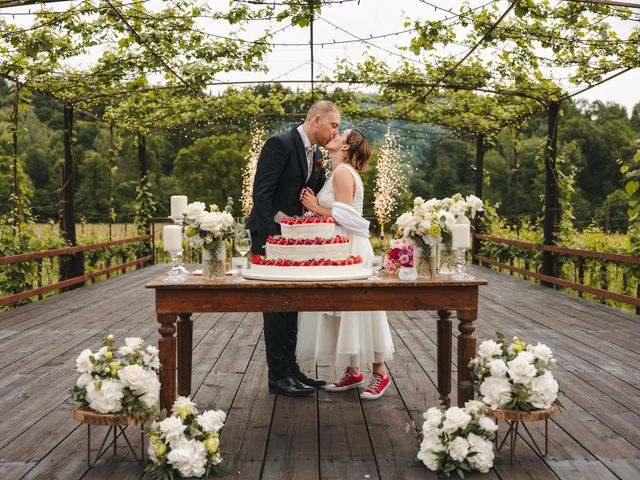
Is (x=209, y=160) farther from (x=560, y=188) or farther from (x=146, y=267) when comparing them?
(x=560, y=188)

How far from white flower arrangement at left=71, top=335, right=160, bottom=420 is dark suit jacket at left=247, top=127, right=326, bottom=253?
1086 mm

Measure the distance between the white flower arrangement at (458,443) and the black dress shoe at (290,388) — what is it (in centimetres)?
124

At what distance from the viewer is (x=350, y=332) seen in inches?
148

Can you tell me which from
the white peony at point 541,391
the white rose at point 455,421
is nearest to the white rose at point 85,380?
the white rose at point 455,421

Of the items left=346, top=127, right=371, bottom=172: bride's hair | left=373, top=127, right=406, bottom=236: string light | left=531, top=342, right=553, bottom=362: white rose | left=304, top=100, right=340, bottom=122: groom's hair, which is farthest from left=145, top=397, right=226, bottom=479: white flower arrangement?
left=373, top=127, right=406, bottom=236: string light

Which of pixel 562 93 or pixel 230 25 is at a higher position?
pixel 230 25

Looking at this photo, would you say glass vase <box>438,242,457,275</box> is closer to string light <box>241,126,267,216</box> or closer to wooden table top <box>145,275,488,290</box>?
wooden table top <box>145,275,488,290</box>

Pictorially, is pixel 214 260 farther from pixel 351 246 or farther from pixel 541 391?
pixel 541 391

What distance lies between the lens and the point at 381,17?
7.28 meters

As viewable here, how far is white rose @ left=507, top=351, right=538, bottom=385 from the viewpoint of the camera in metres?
2.78

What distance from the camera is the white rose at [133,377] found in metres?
2.73

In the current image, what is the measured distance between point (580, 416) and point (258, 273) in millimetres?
1913

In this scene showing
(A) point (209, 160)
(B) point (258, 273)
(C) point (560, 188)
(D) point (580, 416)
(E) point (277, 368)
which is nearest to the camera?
(B) point (258, 273)

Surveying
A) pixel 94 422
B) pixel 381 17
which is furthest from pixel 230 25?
pixel 94 422
